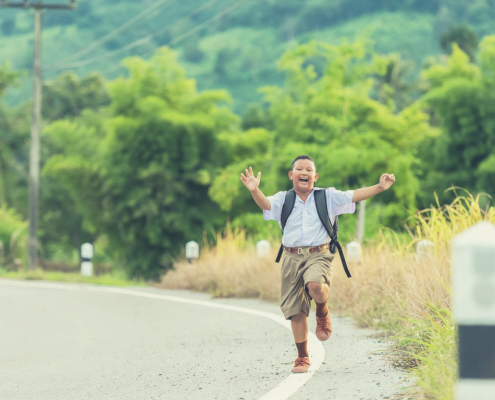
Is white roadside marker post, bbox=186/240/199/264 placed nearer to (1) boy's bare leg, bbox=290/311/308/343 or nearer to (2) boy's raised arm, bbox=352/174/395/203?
(1) boy's bare leg, bbox=290/311/308/343

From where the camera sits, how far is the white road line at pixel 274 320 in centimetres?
488

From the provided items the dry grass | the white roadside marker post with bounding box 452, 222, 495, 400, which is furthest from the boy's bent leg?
the dry grass

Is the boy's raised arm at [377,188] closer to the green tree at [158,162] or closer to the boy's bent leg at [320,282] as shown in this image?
the boy's bent leg at [320,282]

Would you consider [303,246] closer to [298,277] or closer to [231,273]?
[298,277]

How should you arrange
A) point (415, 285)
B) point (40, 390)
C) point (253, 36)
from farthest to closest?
point (253, 36), point (415, 285), point (40, 390)

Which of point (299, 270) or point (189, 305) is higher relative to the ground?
point (299, 270)

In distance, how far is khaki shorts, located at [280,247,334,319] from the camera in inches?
216

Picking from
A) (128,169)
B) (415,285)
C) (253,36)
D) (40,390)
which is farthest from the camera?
(253,36)

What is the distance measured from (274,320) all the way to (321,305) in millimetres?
3582

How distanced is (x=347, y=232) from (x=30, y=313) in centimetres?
1188

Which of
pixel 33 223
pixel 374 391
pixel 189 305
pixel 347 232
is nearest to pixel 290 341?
pixel 374 391

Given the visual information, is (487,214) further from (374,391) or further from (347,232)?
(347,232)

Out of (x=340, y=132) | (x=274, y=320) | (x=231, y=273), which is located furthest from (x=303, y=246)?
(x=340, y=132)

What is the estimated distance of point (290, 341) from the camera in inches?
285
